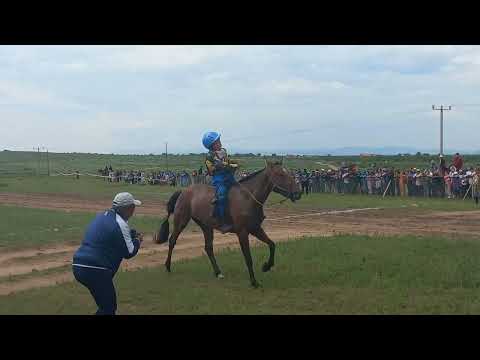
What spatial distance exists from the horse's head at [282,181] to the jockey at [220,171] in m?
0.72

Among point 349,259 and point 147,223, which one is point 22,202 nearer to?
point 147,223

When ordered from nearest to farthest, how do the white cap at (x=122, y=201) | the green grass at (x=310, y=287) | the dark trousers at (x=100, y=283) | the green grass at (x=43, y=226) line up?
the dark trousers at (x=100, y=283), the white cap at (x=122, y=201), the green grass at (x=310, y=287), the green grass at (x=43, y=226)

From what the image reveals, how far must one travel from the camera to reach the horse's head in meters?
9.80

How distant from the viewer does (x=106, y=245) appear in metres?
6.36

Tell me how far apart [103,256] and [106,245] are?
13 cm

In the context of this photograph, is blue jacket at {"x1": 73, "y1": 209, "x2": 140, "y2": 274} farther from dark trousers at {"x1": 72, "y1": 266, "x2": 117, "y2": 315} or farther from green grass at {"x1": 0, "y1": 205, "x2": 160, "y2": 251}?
green grass at {"x1": 0, "y1": 205, "x2": 160, "y2": 251}

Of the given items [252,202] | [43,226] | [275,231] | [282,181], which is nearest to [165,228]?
[252,202]


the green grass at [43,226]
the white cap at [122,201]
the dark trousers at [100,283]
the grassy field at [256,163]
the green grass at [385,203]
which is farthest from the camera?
the grassy field at [256,163]

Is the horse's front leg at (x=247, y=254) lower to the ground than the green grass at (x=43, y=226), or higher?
higher

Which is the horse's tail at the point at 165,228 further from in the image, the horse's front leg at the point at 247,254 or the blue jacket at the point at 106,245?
the blue jacket at the point at 106,245

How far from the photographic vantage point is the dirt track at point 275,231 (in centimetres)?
1158

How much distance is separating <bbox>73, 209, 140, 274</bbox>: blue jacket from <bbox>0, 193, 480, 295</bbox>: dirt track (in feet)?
13.8

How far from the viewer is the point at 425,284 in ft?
29.7

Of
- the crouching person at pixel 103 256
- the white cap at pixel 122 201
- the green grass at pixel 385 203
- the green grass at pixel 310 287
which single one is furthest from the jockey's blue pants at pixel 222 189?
the green grass at pixel 385 203
